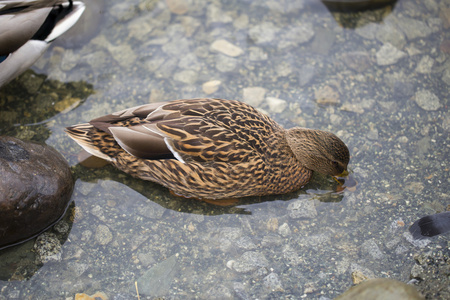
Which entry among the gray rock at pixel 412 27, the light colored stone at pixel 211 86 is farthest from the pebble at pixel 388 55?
the light colored stone at pixel 211 86

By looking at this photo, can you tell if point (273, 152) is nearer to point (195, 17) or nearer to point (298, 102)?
point (298, 102)

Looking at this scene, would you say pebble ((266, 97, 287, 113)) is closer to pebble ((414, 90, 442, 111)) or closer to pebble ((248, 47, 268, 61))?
pebble ((248, 47, 268, 61))

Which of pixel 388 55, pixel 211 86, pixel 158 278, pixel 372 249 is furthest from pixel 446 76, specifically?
pixel 158 278

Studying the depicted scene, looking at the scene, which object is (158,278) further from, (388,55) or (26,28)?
(388,55)

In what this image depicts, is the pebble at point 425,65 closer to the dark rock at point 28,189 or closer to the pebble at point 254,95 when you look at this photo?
the pebble at point 254,95

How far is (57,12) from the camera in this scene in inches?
215

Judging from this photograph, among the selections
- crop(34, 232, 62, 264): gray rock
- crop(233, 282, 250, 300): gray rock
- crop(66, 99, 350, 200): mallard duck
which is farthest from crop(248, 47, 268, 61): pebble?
crop(34, 232, 62, 264): gray rock

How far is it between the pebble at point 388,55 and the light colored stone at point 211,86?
97.0 inches

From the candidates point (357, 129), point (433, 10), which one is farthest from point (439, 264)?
point (433, 10)

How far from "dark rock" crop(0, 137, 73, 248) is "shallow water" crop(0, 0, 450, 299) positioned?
219mm

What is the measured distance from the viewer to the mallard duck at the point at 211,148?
4.48 metres

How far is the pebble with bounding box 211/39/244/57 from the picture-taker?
20.9ft

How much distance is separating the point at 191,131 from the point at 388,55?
3629 mm

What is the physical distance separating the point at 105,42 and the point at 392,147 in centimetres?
444
